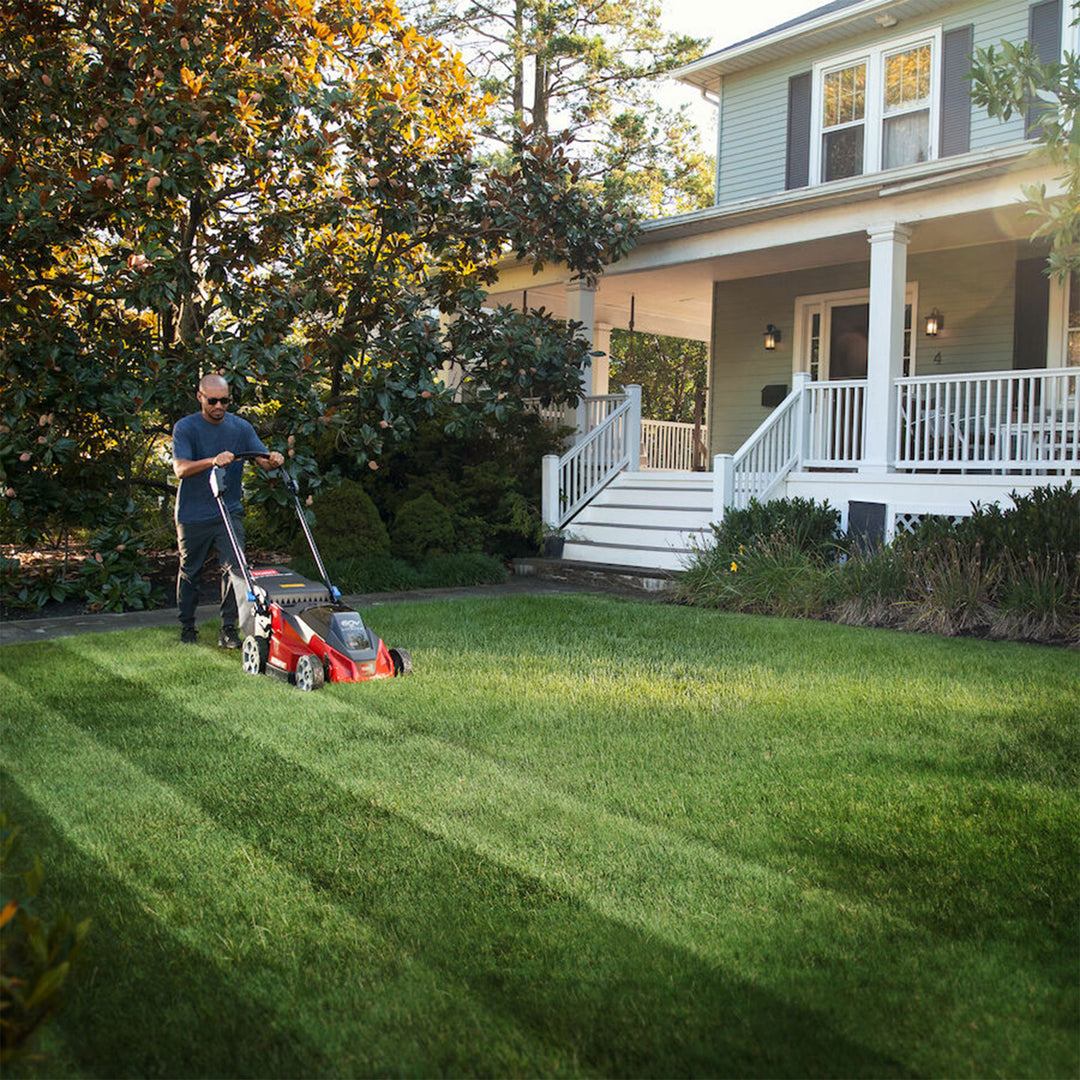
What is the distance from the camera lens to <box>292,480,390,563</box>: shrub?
10602 millimetres

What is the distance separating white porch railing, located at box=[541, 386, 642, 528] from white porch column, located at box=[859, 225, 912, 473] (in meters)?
3.02

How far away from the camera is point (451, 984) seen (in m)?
2.53

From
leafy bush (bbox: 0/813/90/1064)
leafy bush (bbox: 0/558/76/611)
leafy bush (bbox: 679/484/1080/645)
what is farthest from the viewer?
leafy bush (bbox: 0/558/76/611)

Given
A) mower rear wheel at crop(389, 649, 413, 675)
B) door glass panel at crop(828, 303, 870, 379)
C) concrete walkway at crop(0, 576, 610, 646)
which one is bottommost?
concrete walkway at crop(0, 576, 610, 646)

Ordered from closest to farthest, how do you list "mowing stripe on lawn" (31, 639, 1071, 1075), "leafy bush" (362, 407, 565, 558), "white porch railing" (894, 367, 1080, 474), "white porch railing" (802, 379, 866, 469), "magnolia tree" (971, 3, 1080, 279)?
"mowing stripe on lawn" (31, 639, 1071, 1075), "magnolia tree" (971, 3, 1080, 279), "white porch railing" (894, 367, 1080, 474), "white porch railing" (802, 379, 866, 469), "leafy bush" (362, 407, 565, 558)

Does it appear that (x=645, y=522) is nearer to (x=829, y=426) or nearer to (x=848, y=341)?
(x=829, y=426)

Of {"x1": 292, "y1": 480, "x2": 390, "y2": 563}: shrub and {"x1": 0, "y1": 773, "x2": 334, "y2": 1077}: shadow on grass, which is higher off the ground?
{"x1": 292, "y1": 480, "x2": 390, "y2": 563}: shrub

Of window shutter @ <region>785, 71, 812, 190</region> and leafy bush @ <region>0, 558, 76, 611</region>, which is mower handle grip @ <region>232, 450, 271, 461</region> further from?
window shutter @ <region>785, 71, 812, 190</region>

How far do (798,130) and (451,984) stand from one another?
45.3 feet

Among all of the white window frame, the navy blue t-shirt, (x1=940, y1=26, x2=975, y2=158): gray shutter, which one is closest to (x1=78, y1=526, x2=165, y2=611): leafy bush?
Result: the navy blue t-shirt

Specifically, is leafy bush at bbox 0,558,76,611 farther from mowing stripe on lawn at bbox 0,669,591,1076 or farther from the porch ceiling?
the porch ceiling

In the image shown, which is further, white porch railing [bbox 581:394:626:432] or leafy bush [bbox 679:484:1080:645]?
white porch railing [bbox 581:394:626:432]

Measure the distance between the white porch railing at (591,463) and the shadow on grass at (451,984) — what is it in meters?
8.94

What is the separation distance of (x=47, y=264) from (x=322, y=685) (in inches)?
214
